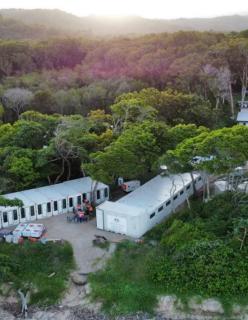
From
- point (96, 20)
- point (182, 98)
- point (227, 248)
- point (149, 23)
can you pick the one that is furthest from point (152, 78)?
point (149, 23)

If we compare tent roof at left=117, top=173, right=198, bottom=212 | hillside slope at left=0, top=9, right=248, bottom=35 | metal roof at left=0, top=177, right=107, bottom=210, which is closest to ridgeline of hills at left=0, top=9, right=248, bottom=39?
hillside slope at left=0, top=9, right=248, bottom=35

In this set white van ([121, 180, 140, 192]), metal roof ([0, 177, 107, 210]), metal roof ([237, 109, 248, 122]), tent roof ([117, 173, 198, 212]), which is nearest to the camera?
tent roof ([117, 173, 198, 212])

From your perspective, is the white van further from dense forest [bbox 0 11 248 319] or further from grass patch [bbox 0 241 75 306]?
grass patch [bbox 0 241 75 306]

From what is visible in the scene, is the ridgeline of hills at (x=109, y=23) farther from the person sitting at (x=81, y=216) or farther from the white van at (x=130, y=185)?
the person sitting at (x=81, y=216)

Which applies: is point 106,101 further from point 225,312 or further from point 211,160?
point 225,312

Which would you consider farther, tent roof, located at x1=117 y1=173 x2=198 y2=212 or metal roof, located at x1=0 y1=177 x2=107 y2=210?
metal roof, located at x1=0 y1=177 x2=107 y2=210
